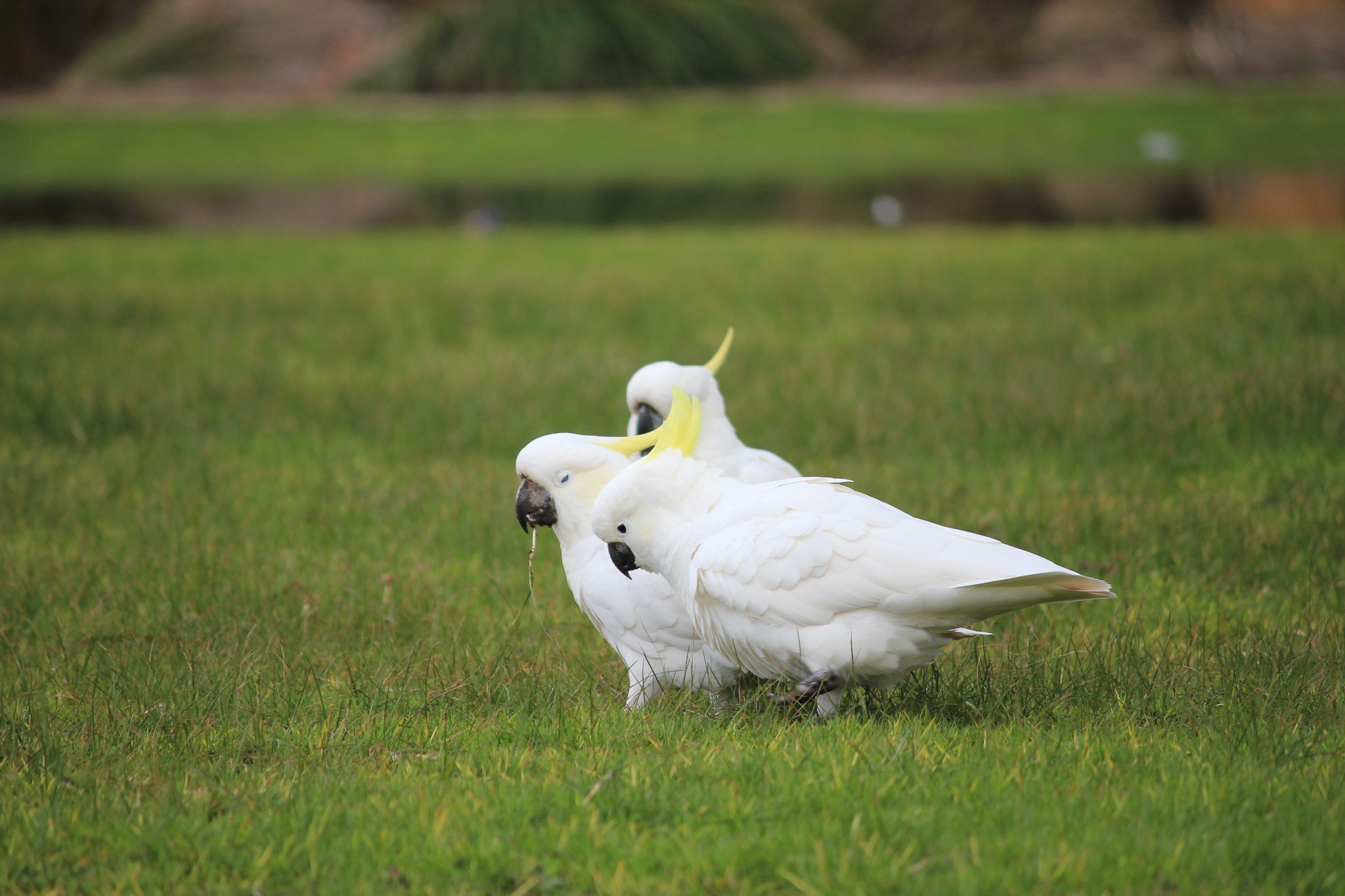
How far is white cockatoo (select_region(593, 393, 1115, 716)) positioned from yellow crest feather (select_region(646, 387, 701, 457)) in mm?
30

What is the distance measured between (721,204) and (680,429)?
12.4m

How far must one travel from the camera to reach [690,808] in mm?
2195

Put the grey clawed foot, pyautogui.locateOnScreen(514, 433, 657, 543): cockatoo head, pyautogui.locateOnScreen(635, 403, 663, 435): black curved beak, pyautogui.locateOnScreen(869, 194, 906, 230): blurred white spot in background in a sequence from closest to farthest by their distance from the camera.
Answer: the grey clawed foot → pyautogui.locateOnScreen(514, 433, 657, 543): cockatoo head → pyautogui.locateOnScreen(635, 403, 663, 435): black curved beak → pyautogui.locateOnScreen(869, 194, 906, 230): blurred white spot in background

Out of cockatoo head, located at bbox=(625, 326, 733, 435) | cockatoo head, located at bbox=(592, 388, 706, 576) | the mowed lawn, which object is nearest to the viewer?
the mowed lawn

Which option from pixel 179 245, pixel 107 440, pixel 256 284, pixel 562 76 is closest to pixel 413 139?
pixel 562 76

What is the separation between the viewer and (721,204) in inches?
582

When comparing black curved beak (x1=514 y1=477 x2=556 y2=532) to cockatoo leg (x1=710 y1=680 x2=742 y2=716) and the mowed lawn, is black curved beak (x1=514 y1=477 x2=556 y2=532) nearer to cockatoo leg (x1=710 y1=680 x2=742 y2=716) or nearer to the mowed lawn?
the mowed lawn

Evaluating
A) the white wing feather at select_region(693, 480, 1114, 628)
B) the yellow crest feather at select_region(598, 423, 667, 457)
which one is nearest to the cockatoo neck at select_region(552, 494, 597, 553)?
the yellow crest feather at select_region(598, 423, 667, 457)

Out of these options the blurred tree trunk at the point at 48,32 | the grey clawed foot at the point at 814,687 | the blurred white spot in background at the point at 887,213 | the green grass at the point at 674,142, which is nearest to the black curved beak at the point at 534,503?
the grey clawed foot at the point at 814,687

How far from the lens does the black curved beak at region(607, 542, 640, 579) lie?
108 inches

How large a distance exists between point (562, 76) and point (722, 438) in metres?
20.8

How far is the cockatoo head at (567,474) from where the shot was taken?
2939 millimetres

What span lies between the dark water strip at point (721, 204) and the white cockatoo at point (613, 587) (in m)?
9.96

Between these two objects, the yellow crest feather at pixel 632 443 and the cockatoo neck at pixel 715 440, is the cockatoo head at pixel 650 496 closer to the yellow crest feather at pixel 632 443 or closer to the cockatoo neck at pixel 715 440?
the yellow crest feather at pixel 632 443
